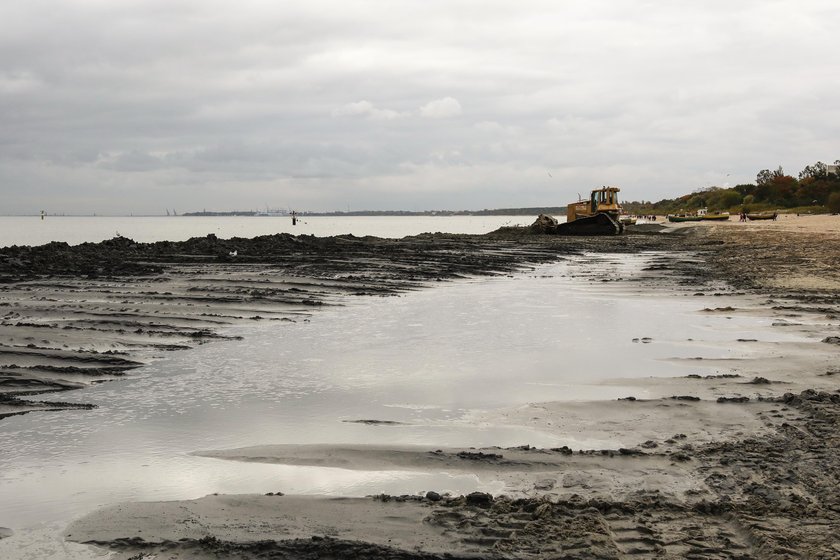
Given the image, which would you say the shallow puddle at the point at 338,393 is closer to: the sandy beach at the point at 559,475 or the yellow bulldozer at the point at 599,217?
the sandy beach at the point at 559,475

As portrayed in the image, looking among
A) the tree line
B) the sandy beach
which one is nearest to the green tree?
the tree line

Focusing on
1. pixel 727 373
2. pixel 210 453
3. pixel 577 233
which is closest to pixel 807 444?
pixel 727 373

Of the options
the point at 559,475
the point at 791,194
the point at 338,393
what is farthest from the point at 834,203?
the point at 559,475

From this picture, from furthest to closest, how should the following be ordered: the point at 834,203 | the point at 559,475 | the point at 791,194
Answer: the point at 791,194
the point at 834,203
the point at 559,475

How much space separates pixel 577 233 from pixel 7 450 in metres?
48.1

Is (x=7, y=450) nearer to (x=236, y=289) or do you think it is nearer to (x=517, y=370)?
(x=517, y=370)

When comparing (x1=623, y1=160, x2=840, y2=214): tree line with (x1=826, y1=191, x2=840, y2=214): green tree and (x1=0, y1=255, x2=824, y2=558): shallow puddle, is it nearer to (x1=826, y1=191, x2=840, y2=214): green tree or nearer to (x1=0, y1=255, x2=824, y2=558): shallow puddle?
(x1=826, y1=191, x2=840, y2=214): green tree

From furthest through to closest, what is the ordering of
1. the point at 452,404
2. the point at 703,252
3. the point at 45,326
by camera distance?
1. the point at 703,252
2. the point at 45,326
3. the point at 452,404

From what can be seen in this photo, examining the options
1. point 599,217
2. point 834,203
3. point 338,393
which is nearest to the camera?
point 338,393

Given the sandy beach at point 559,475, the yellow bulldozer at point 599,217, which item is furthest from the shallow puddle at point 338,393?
the yellow bulldozer at point 599,217

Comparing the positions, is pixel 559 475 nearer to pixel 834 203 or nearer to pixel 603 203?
pixel 603 203

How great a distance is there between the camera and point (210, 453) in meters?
5.20

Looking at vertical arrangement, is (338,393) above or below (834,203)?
below

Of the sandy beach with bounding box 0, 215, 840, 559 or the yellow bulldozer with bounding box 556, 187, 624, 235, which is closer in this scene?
the sandy beach with bounding box 0, 215, 840, 559
